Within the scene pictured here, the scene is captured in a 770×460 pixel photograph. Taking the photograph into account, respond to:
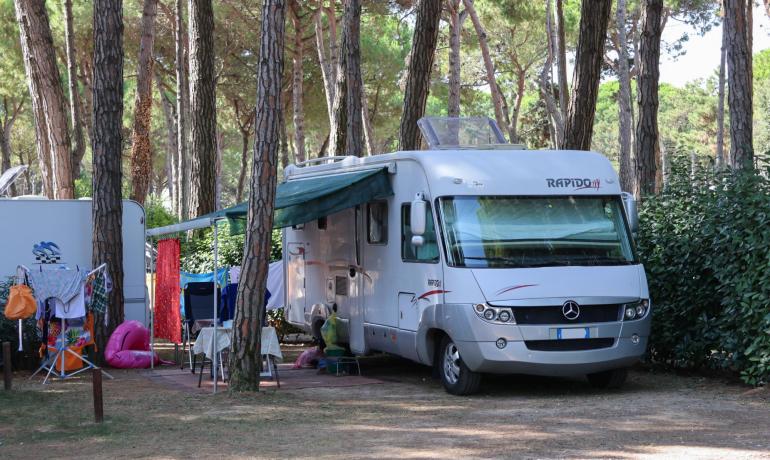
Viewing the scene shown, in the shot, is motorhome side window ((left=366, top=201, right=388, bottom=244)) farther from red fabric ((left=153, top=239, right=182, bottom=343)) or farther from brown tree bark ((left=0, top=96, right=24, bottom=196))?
brown tree bark ((left=0, top=96, right=24, bottom=196))

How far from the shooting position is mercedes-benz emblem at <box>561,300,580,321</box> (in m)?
8.95

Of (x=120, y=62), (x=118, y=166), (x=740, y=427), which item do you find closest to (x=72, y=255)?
(x=118, y=166)

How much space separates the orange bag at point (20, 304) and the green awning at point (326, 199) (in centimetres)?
210

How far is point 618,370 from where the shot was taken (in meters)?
9.56

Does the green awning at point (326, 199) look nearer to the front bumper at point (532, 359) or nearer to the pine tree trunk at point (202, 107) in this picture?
the front bumper at point (532, 359)

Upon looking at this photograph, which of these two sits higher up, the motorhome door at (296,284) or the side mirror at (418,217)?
the side mirror at (418,217)

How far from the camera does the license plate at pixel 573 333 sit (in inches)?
352

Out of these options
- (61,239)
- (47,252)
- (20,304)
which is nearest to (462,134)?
(20,304)

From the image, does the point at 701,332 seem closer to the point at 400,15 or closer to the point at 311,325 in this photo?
the point at 311,325

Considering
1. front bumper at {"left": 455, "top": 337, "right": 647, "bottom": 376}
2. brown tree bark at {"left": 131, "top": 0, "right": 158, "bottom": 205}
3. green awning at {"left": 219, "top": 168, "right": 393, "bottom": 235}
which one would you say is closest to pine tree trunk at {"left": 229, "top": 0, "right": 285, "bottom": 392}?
green awning at {"left": 219, "top": 168, "right": 393, "bottom": 235}

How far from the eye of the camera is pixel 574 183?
9594 mm

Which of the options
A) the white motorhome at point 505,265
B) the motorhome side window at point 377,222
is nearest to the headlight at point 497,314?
the white motorhome at point 505,265

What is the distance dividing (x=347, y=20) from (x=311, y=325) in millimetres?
7092

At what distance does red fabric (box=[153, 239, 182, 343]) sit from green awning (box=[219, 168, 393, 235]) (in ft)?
5.81
